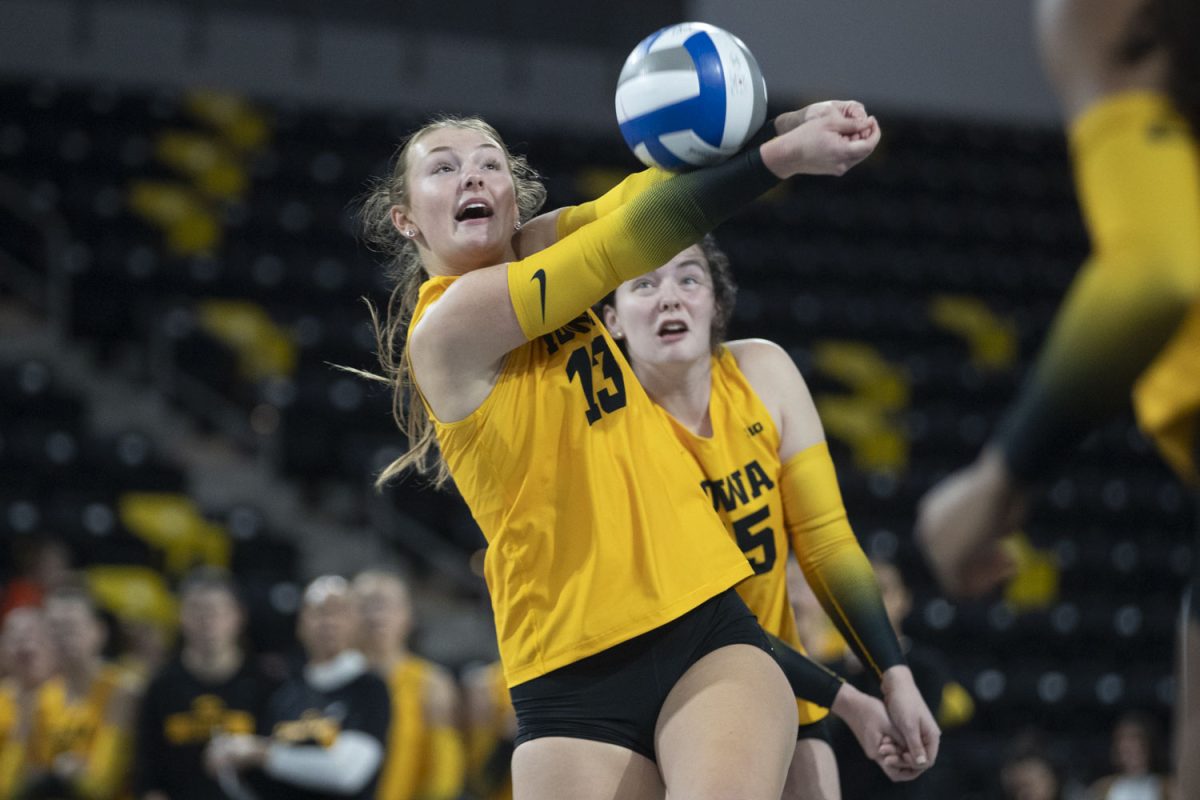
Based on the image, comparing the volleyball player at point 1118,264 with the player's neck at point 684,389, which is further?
the player's neck at point 684,389

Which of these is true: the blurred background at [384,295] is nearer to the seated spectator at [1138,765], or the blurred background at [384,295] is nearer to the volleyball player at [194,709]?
the seated spectator at [1138,765]

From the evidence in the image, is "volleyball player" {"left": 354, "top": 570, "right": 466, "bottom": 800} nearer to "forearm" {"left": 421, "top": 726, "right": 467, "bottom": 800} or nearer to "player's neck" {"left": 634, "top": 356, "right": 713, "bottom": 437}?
"forearm" {"left": 421, "top": 726, "right": 467, "bottom": 800}

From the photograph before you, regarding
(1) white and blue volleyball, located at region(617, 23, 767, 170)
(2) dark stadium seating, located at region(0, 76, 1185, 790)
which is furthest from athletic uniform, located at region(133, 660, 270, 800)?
(1) white and blue volleyball, located at region(617, 23, 767, 170)

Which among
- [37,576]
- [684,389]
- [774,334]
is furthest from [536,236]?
[774,334]

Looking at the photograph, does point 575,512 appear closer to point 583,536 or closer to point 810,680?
point 583,536

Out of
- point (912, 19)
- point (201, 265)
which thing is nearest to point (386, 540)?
point (201, 265)

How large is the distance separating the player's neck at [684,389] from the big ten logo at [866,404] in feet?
29.8

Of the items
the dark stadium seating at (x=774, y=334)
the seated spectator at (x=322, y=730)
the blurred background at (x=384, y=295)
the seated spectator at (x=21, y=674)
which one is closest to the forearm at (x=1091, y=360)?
the seated spectator at (x=322, y=730)

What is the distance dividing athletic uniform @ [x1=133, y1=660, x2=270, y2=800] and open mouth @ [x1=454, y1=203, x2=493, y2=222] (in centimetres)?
352

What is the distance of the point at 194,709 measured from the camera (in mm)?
5852

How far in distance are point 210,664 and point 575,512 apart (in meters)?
3.56

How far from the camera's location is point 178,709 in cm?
584

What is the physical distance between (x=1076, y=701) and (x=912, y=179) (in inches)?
269

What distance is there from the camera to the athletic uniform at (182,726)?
19.1ft
